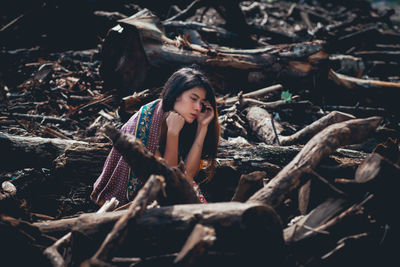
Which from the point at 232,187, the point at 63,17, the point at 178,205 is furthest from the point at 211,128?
the point at 63,17

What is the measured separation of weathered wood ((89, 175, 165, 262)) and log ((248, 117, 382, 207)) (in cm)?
65

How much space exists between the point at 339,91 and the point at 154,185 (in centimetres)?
427

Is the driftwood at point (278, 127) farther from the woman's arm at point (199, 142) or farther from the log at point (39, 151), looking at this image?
the log at point (39, 151)

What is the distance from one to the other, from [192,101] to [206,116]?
0.26m

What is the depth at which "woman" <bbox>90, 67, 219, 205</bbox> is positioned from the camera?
8.34 ft

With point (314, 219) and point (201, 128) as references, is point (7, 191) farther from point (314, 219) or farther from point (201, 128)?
point (314, 219)

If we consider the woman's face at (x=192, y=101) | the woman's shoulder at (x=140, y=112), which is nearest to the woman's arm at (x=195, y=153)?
the woman's face at (x=192, y=101)

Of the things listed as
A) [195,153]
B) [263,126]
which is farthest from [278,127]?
[195,153]

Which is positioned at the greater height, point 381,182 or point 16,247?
point 381,182

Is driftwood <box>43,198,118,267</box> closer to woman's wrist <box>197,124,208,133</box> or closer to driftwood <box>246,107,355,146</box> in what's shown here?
woman's wrist <box>197,124,208,133</box>

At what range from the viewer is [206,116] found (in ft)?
8.82

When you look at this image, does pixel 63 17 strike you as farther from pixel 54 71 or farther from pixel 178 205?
pixel 178 205

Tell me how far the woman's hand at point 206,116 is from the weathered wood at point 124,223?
1.19m

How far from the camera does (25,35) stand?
278 inches
